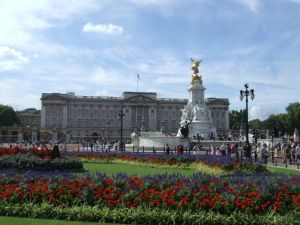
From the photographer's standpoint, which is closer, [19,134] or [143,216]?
[143,216]

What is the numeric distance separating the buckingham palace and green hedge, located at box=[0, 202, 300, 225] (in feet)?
472

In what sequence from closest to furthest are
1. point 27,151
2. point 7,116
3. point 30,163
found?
point 30,163 → point 27,151 → point 7,116

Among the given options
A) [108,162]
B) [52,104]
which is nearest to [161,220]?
[108,162]

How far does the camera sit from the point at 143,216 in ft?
35.2

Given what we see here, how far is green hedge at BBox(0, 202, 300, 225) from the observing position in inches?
411

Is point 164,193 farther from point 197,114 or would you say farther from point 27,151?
point 197,114

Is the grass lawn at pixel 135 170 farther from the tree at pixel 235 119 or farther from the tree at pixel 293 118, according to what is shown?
the tree at pixel 235 119

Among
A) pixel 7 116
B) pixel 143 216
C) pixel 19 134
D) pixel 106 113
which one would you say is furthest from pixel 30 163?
pixel 7 116

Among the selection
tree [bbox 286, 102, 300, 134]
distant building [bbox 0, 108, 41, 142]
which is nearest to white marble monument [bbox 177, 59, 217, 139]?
tree [bbox 286, 102, 300, 134]

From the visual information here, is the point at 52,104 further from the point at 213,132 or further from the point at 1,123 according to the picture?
the point at 213,132

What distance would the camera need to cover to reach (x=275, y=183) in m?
12.5

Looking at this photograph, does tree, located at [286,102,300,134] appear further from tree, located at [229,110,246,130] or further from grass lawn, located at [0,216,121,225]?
grass lawn, located at [0,216,121,225]

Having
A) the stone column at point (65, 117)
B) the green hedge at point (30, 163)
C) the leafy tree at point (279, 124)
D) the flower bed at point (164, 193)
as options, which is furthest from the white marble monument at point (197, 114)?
the stone column at point (65, 117)

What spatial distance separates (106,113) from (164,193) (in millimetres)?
151433
